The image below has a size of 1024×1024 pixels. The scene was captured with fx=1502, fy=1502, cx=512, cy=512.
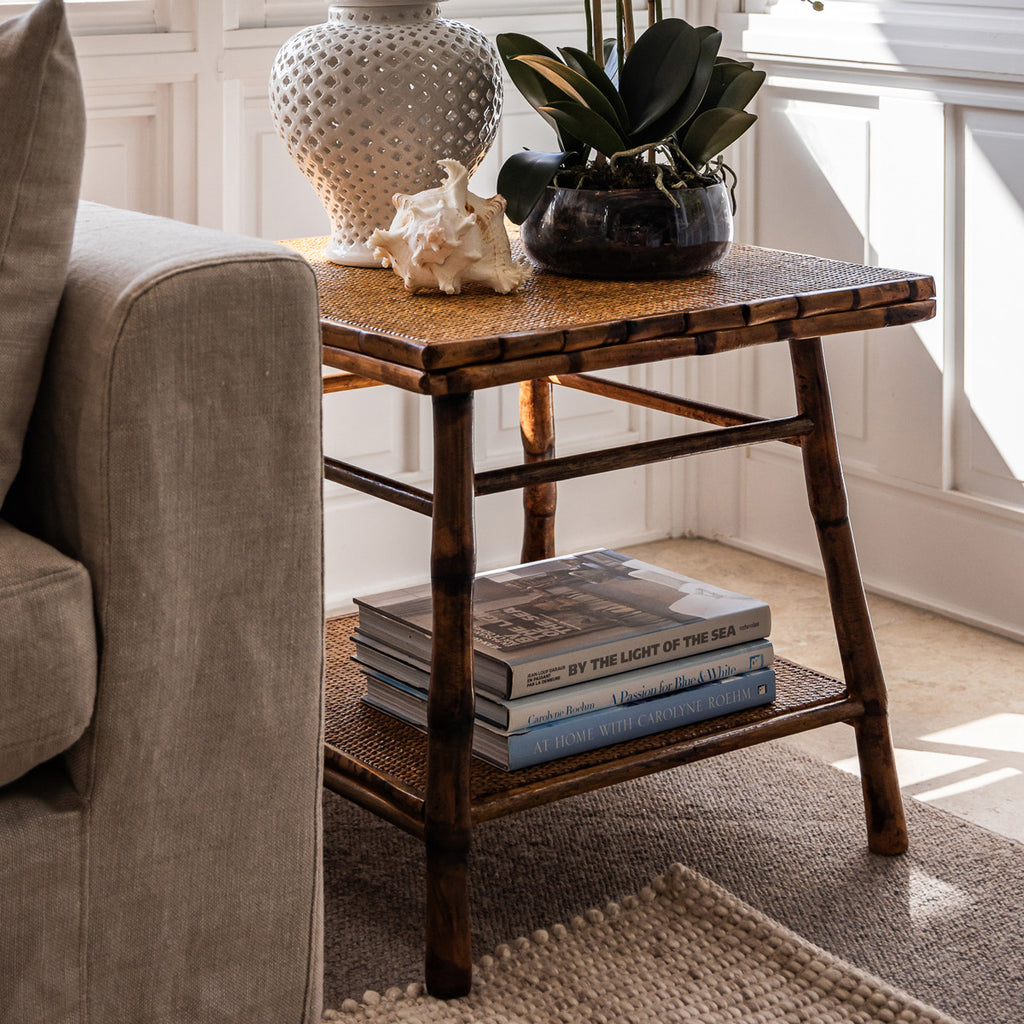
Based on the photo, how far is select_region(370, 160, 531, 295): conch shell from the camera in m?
1.33

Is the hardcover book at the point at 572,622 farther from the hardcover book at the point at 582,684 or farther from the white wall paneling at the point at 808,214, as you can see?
the white wall paneling at the point at 808,214

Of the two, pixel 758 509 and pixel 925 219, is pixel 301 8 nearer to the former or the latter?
pixel 925 219

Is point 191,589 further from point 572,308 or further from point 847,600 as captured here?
point 847,600

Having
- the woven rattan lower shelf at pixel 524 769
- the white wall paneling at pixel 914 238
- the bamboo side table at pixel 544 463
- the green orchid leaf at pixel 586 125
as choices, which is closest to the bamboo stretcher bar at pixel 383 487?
the bamboo side table at pixel 544 463

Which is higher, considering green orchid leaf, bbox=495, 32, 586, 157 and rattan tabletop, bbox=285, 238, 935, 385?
green orchid leaf, bbox=495, 32, 586, 157

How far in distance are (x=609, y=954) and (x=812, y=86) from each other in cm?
151

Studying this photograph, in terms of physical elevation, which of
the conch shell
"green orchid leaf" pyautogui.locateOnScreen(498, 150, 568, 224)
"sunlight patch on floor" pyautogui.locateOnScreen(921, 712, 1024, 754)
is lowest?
"sunlight patch on floor" pyautogui.locateOnScreen(921, 712, 1024, 754)

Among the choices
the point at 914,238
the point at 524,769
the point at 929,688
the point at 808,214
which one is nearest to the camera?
the point at 524,769

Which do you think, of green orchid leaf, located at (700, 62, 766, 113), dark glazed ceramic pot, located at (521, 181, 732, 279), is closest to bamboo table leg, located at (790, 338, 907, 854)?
dark glazed ceramic pot, located at (521, 181, 732, 279)

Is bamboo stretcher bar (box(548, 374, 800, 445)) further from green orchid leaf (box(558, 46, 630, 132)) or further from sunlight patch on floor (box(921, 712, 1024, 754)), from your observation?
sunlight patch on floor (box(921, 712, 1024, 754))

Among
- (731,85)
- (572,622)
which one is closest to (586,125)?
(731,85)

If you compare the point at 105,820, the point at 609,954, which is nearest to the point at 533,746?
the point at 609,954

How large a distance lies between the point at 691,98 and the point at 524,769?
2.08 ft

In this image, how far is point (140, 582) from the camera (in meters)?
1.01
